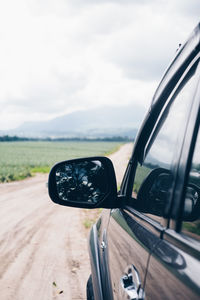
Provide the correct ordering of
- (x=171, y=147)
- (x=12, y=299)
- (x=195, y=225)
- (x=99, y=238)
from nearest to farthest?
(x=195, y=225) < (x=171, y=147) < (x=99, y=238) < (x=12, y=299)

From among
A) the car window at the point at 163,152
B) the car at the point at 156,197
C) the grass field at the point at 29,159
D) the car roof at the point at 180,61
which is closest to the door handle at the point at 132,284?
the car at the point at 156,197

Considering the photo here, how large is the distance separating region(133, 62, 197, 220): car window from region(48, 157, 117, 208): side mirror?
16cm

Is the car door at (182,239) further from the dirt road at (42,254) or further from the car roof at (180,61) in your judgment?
the dirt road at (42,254)

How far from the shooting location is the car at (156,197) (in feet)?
3.74

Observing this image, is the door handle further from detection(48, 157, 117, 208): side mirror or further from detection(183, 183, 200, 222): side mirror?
detection(48, 157, 117, 208): side mirror

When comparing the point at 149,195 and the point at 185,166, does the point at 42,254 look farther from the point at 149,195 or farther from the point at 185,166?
the point at 185,166

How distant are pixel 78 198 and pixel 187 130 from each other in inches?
34.3

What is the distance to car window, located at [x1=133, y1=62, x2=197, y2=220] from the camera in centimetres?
140

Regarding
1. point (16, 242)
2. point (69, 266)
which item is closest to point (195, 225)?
point (69, 266)

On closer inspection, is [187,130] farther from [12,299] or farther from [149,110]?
[12,299]

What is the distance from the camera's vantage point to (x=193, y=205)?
1.38 meters

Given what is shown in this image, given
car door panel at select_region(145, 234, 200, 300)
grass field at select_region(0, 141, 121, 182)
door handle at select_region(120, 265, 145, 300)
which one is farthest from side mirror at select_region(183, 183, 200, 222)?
grass field at select_region(0, 141, 121, 182)

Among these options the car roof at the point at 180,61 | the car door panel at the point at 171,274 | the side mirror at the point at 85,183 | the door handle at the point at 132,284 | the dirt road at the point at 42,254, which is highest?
the car roof at the point at 180,61

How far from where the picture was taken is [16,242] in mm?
5758
